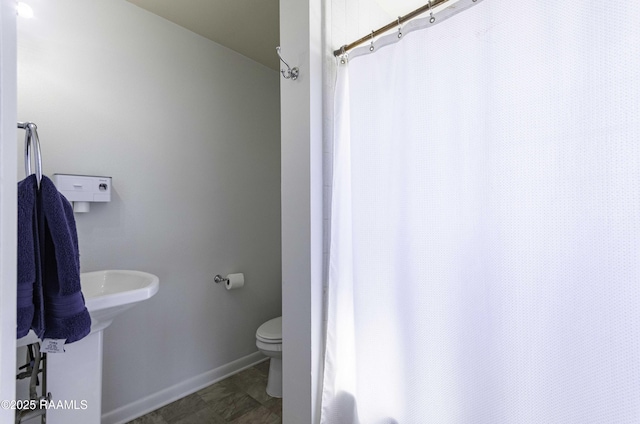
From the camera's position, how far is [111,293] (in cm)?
135

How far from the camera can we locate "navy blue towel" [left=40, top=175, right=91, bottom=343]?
782 millimetres

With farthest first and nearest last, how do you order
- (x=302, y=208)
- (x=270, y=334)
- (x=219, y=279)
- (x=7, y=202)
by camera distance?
(x=219, y=279), (x=270, y=334), (x=302, y=208), (x=7, y=202)

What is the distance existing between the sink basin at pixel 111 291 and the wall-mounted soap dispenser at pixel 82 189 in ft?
→ 1.31

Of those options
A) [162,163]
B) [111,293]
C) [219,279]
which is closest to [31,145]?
[111,293]

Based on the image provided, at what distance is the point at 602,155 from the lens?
0.71m

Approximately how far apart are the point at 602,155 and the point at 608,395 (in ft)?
1.97

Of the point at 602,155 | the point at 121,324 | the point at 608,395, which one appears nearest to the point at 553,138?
the point at 602,155

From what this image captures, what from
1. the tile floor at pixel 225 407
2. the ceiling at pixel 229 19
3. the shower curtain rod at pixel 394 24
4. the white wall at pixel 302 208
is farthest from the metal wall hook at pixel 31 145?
the tile floor at pixel 225 407

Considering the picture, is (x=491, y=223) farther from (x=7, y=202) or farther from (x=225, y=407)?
Result: (x=225, y=407)

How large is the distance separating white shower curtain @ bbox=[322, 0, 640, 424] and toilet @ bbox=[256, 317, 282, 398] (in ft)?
2.31

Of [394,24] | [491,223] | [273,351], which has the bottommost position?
[273,351]

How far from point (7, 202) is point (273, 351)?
175 centimetres

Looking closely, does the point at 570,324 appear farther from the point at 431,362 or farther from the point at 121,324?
the point at 121,324

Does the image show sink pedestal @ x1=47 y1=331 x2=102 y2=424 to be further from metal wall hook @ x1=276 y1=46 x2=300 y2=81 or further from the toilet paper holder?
metal wall hook @ x1=276 y1=46 x2=300 y2=81
